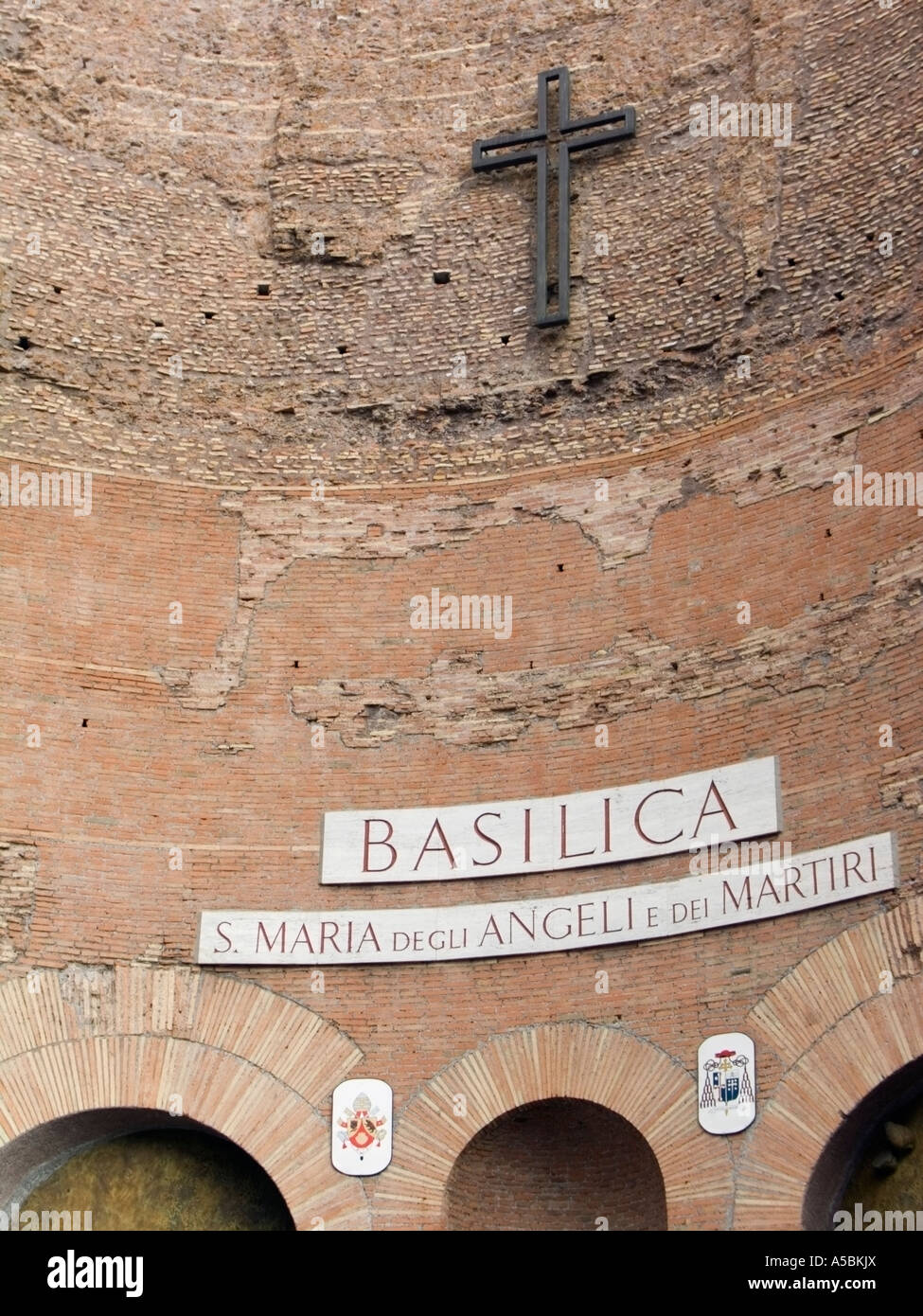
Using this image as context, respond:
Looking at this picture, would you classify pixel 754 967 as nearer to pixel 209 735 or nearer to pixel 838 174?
pixel 209 735

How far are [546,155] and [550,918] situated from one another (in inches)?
239

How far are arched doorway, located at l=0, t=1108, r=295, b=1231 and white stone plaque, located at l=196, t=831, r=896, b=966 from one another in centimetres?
116

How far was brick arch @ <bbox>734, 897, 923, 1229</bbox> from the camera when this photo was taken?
11.4m

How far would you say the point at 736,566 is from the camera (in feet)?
44.0

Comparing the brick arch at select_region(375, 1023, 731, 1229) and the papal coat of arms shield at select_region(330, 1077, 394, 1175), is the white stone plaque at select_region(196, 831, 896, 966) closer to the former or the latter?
the brick arch at select_region(375, 1023, 731, 1229)

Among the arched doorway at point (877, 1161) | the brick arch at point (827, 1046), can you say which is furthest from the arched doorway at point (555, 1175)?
the arched doorway at point (877, 1161)

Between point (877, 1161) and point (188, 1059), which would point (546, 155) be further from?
point (877, 1161)

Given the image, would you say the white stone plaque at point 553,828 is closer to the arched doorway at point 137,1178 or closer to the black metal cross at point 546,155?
the arched doorway at point 137,1178

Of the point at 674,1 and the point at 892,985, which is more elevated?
the point at 674,1

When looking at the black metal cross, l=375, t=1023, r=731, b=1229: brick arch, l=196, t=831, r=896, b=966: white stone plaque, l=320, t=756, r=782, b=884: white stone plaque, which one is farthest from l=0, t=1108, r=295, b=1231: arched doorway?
the black metal cross

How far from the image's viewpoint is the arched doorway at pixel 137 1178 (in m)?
12.7

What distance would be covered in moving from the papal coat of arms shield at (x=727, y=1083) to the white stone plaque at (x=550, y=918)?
29.6 inches

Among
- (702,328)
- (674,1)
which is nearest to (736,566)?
(702,328)

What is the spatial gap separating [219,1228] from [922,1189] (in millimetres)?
4306
